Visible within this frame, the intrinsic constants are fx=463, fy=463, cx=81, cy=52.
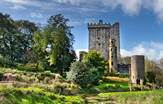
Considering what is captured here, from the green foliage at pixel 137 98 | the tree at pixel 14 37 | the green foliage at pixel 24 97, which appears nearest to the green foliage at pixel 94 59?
the tree at pixel 14 37

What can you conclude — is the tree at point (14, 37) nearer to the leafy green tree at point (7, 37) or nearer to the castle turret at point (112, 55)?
the leafy green tree at point (7, 37)

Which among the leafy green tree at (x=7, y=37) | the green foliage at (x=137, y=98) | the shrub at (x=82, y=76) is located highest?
the leafy green tree at (x=7, y=37)

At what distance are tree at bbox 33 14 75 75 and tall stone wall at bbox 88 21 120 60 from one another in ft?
109

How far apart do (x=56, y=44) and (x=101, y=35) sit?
42.0 meters

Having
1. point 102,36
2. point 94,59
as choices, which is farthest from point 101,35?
point 94,59

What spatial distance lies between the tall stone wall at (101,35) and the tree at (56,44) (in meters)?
33.1

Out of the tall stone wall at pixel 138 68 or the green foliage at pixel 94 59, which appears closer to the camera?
the tall stone wall at pixel 138 68

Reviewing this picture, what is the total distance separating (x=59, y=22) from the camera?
78.1 m

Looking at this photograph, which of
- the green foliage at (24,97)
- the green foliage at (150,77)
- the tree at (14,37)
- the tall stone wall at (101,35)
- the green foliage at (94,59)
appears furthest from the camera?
the tall stone wall at (101,35)

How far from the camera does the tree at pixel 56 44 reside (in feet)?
240

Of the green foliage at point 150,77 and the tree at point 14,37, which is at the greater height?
the tree at point 14,37

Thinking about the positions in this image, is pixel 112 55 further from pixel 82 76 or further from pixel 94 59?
pixel 82 76

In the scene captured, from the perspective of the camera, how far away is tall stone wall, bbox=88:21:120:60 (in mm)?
111438

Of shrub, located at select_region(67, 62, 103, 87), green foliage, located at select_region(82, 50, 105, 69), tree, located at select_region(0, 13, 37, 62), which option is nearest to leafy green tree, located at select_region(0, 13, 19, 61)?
tree, located at select_region(0, 13, 37, 62)
